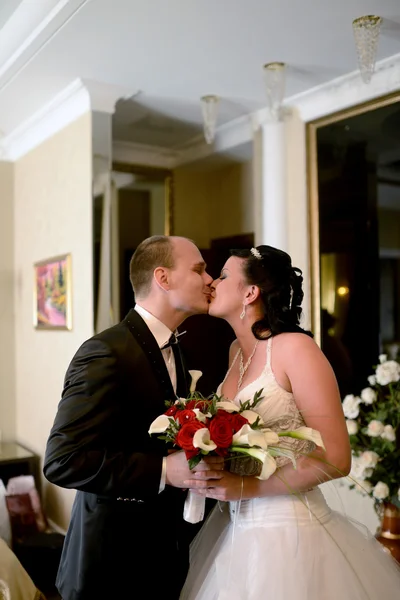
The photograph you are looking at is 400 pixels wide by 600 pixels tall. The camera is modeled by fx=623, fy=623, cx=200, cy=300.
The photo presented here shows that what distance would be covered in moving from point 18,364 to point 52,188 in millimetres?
1565

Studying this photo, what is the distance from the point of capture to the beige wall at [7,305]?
5.09 m

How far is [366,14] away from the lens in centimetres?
278

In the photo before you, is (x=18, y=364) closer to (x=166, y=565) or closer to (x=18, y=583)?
(x=18, y=583)

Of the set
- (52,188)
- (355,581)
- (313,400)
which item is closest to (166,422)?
(313,400)

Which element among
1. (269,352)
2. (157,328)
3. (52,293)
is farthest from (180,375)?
(52,293)

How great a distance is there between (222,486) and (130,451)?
29 cm

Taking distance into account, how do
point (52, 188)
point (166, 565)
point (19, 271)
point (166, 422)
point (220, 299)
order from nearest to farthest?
1. point (166, 422)
2. point (166, 565)
3. point (220, 299)
4. point (52, 188)
5. point (19, 271)

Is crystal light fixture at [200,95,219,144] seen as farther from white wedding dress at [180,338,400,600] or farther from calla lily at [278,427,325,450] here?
calla lily at [278,427,325,450]

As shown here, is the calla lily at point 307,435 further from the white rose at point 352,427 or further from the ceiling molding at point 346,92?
the ceiling molding at point 346,92

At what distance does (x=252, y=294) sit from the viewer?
206 centimetres

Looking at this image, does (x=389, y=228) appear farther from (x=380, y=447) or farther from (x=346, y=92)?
(x=380, y=447)

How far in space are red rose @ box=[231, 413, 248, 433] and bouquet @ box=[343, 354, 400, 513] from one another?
4.74 feet

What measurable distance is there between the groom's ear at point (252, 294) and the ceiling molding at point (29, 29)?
1.51 meters

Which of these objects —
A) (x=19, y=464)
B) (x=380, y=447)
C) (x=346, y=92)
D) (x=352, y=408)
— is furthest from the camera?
(x=19, y=464)
